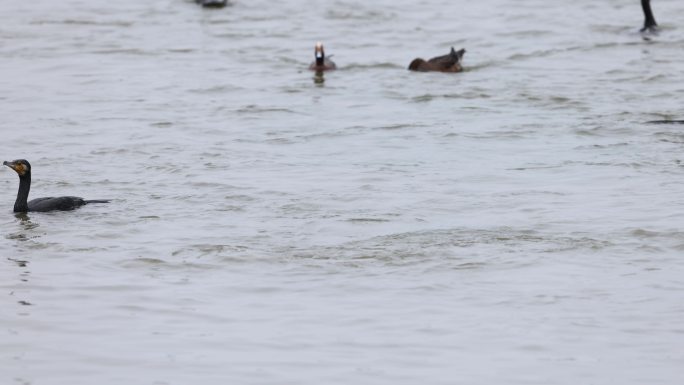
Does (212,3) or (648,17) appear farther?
(212,3)

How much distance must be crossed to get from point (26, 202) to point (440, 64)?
10.6 meters

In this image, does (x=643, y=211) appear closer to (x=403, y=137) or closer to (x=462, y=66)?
(x=403, y=137)

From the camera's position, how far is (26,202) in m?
14.0

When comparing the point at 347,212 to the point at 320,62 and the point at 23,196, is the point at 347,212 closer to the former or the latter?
the point at 23,196

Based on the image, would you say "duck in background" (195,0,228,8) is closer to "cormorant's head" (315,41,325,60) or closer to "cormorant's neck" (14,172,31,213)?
"cormorant's head" (315,41,325,60)

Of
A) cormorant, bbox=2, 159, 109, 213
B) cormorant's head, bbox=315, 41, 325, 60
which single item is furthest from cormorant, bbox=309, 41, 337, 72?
cormorant, bbox=2, 159, 109, 213

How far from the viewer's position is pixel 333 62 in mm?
24422

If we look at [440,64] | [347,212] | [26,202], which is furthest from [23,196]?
[440,64]

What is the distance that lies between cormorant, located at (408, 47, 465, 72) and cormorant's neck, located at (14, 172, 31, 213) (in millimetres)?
10431

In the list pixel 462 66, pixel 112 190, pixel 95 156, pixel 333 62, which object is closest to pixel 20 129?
pixel 95 156

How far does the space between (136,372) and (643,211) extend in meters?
→ 6.42

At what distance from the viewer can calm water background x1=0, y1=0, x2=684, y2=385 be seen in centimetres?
955

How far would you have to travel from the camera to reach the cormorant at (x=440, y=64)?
23.3m

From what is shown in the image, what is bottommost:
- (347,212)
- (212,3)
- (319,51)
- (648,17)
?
(347,212)
